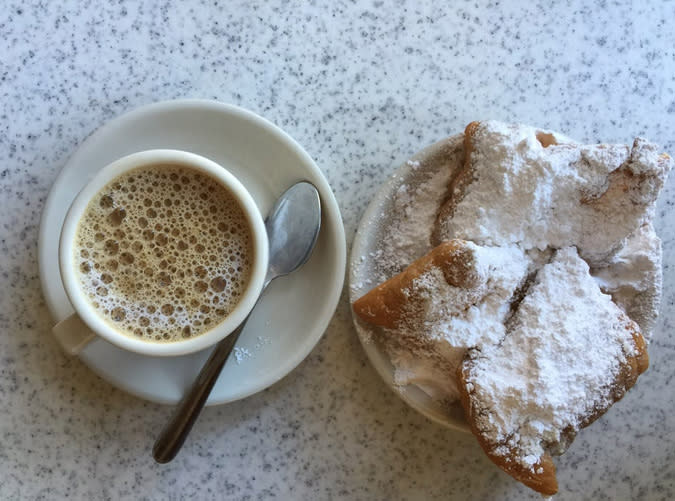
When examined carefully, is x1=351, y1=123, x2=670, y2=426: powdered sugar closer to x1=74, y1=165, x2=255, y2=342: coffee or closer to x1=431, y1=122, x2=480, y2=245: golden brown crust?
x1=431, y1=122, x2=480, y2=245: golden brown crust

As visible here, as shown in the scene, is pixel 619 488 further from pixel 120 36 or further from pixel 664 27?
pixel 120 36

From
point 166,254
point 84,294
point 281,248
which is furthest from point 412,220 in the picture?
point 84,294

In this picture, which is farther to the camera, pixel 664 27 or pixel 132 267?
pixel 664 27

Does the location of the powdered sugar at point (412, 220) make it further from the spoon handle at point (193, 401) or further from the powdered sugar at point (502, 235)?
the spoon handle at point (193, 401)

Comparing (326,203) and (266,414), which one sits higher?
(326,203)

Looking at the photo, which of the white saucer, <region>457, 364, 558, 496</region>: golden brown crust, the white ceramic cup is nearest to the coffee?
the white ceramic cup

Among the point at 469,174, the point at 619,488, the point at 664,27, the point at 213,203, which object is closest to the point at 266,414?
the point at 213,203
